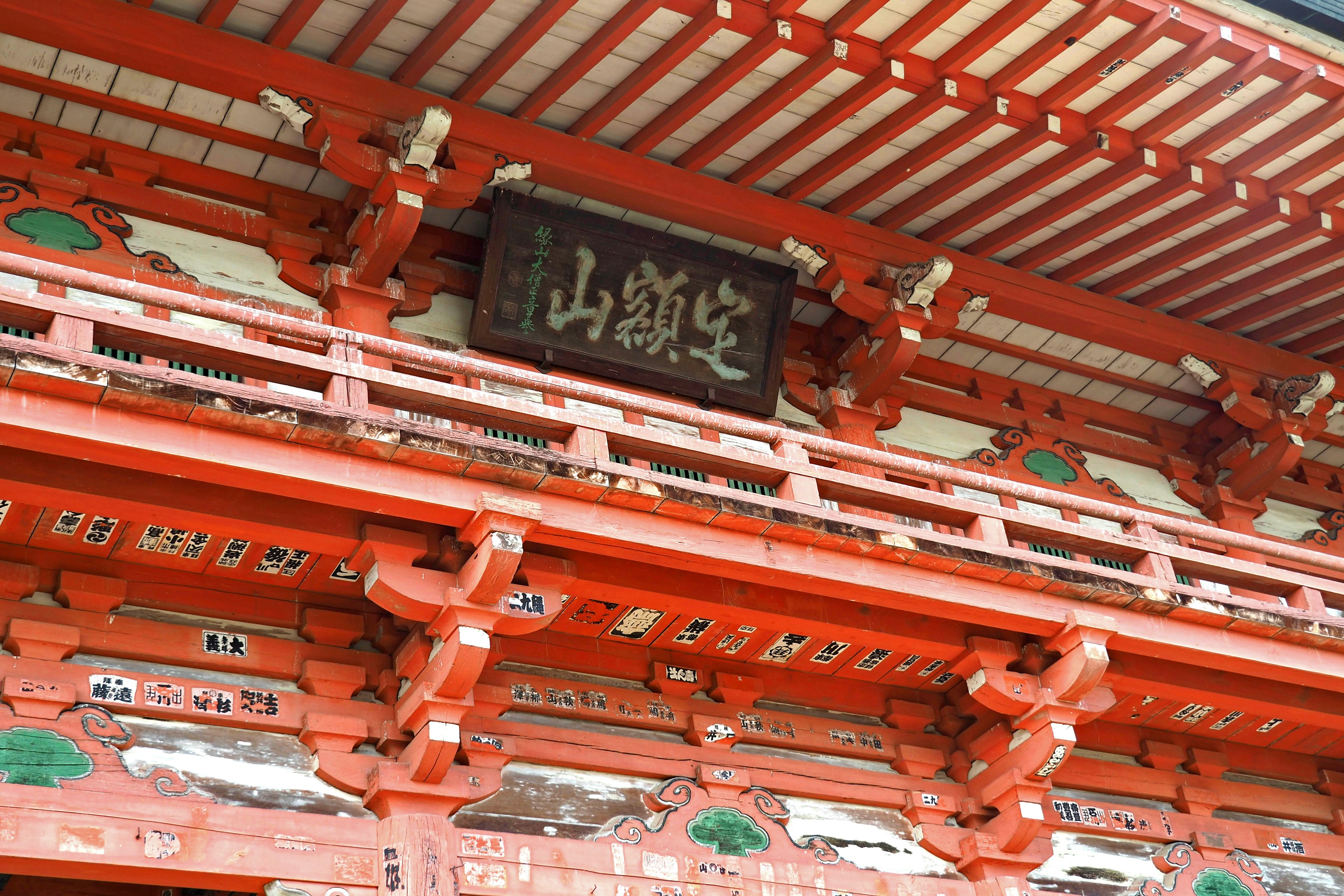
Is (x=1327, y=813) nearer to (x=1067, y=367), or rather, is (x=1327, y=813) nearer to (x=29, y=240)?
(x=1067, y=367)

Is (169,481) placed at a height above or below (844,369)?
below

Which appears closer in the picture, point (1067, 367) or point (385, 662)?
point (385, 662)

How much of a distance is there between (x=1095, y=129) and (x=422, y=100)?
3.85m

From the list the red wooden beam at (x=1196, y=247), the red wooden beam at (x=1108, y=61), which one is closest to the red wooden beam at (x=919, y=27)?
the red wooden beam at (x=1108, y=61)

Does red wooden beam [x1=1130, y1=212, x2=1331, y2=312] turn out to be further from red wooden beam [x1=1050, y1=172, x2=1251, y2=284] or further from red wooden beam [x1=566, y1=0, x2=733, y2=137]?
red wooden beam [x1=566, y1=0, x2=733, y2=137]

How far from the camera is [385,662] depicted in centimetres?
741

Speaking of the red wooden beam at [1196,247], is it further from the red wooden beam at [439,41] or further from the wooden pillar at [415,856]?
the wooden pillar at [415,856]

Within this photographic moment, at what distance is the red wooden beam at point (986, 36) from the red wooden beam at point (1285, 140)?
1.83 m

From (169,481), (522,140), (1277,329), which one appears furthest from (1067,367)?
(169,481)

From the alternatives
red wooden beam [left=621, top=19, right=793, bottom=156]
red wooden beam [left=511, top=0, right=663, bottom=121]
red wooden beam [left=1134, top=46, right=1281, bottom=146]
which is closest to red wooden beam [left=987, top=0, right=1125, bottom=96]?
red wooden beam [left=1134, top=46, right=1281, bottom=146]

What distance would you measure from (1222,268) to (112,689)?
23.7 ft

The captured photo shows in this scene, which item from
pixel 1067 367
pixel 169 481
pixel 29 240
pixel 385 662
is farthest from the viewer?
pixel 1067 367

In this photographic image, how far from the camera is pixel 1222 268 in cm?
1011

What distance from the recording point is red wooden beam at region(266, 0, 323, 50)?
26.2 feet
